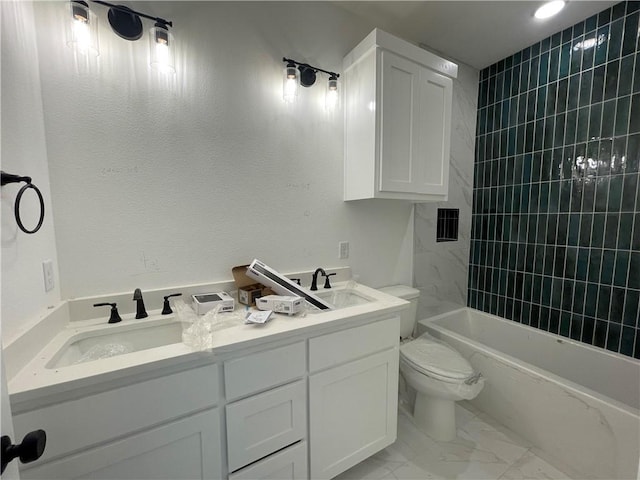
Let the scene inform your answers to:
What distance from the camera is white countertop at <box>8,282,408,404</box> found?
2.35 ft

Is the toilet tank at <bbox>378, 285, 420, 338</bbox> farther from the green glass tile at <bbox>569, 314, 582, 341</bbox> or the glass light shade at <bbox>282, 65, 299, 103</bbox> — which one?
the glass light shade at <bbox>282, 65, 299, 103</bbox>

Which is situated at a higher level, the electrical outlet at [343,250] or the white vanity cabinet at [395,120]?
the white vanity cabinet at [395,120]

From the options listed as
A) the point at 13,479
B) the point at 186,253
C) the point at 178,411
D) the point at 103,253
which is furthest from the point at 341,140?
the point at 13,479

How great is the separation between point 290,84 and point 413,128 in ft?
2.53

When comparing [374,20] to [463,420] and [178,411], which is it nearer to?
[178,411]

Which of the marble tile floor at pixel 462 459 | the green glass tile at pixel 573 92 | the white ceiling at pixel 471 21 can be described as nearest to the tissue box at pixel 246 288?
the marble tile floor at pixel 462 459

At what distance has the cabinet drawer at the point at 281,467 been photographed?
102 cm

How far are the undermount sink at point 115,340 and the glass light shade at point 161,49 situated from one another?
3.81 feet

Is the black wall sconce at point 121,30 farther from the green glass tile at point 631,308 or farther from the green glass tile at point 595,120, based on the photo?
the green glass tile at point 631,308

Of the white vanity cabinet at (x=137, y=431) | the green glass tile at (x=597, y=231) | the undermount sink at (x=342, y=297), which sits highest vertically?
the green glass tile at (x=597, y=231)

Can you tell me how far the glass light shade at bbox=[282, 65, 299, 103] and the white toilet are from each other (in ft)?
4.79

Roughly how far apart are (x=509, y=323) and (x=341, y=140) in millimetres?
2047

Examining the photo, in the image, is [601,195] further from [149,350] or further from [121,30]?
[121,30]

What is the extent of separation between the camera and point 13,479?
1.63 ft
